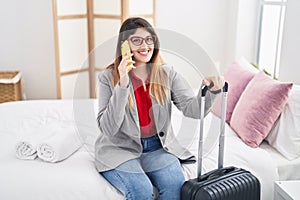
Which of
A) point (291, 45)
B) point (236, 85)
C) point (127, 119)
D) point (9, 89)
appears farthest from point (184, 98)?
point (9, 89)

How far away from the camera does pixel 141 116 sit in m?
1.50

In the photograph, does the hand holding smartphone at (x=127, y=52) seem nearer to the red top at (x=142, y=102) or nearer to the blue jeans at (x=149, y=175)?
the red top at (x=142, y=102)

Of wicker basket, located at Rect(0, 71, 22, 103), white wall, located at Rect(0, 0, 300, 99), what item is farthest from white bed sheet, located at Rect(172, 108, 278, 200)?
wicker basket, located at Rect(0, 71, 22, 103)

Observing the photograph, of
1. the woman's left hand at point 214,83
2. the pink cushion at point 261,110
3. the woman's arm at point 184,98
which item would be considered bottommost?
the pink cushion at point 261,110

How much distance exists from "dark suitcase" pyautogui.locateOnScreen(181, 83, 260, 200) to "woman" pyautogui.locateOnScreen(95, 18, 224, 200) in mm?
69

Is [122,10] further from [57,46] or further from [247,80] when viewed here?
[247,80]

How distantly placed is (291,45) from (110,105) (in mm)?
1190

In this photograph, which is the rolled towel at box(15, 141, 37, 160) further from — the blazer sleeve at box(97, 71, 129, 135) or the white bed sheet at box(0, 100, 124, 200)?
the blazer sleeve at box(97, 71, 129, 135)

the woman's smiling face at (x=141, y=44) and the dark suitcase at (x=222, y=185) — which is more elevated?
the woman's smiling face at (x=141, y=44)

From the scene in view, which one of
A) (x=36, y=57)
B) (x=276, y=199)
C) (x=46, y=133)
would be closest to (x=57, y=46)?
(x=36, y=57)

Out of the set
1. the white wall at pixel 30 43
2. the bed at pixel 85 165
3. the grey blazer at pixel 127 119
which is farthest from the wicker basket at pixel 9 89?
the grey blazer at pixel 127 119

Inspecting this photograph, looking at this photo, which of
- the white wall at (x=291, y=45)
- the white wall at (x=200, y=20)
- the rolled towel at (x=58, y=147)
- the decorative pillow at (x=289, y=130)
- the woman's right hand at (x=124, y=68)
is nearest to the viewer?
the woman's right hand at (x=124, y=68)

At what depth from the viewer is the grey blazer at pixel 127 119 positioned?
1.49m

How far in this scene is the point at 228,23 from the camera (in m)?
3.32
